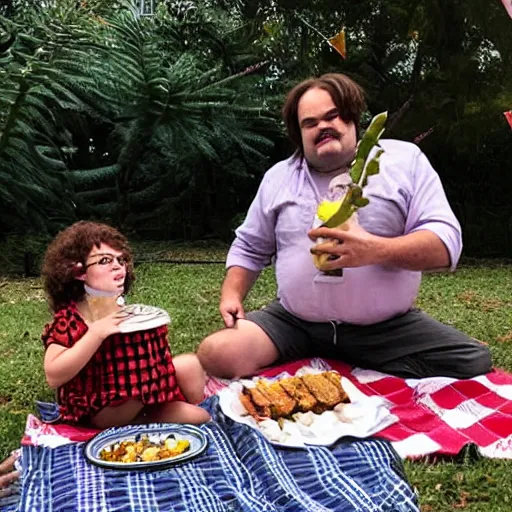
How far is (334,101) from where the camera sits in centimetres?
276

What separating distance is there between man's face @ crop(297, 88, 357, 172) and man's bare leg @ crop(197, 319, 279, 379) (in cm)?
69

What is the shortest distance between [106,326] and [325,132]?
111 centimetres

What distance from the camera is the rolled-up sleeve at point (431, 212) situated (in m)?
2.61

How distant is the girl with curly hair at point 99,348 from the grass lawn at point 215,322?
38cm

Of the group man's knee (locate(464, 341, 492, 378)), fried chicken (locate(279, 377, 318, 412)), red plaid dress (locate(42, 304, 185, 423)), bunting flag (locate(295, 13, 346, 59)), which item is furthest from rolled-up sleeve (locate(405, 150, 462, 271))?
bunting flag (locate(295, 13, 346, 59))

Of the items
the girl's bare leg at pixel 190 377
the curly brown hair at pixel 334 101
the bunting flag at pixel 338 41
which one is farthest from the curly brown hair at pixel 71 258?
the bunting flag at pixel 338 41

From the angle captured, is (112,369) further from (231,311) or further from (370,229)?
(370,229)

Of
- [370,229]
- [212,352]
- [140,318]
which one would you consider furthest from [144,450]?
[370,229]

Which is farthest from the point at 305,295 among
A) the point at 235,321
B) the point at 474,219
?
the point at 474,219

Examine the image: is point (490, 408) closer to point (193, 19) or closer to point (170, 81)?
point (170, 81)

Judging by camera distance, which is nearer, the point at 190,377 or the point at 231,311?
the point at 190,377

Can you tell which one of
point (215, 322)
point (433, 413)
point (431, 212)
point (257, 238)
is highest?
point (431, 212)

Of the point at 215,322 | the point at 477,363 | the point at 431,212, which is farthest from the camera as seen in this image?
the point at 215,322

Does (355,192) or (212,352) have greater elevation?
(355,192)
